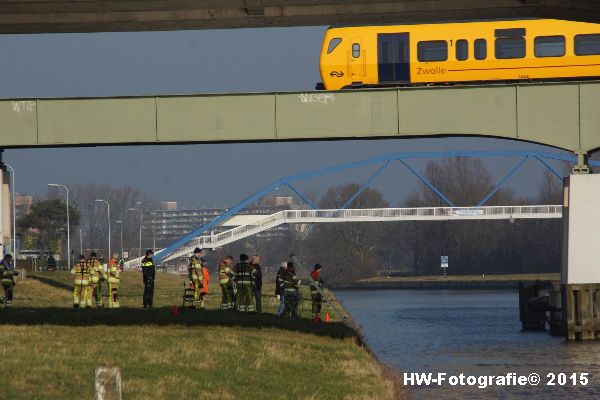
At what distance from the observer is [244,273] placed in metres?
32.6

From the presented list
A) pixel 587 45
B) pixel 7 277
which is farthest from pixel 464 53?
pixel 7 277

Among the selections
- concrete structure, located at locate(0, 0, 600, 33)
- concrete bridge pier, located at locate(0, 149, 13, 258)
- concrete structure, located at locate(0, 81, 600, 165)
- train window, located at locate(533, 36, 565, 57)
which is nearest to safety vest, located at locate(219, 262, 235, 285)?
concrete structure, located at locate(0, 81, 600, 165)

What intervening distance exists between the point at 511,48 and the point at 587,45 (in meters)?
2.64

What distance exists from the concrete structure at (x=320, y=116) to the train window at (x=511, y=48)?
38.9 feet

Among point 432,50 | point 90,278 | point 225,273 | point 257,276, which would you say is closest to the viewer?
point 225,273

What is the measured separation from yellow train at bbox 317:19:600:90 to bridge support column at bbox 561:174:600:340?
11805mm

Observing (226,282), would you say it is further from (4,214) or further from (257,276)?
(4,214)

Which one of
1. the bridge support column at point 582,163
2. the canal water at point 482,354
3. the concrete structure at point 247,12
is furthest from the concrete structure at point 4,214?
the bridge support column at point 582,163

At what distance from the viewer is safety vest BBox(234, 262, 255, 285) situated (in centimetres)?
3253

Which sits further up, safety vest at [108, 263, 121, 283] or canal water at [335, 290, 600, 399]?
safety vest at [108, 263, 121, 283]

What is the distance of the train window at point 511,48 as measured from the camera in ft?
138

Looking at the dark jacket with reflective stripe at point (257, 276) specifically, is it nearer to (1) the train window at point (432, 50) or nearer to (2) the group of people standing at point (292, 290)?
(2) the group of people standing at point (292, 290)

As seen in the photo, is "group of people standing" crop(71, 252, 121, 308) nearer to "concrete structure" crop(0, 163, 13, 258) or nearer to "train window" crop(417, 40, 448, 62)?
"concrete structure" crop(0, 163, 13, 258)

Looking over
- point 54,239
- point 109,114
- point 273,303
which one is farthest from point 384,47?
point 54,239
